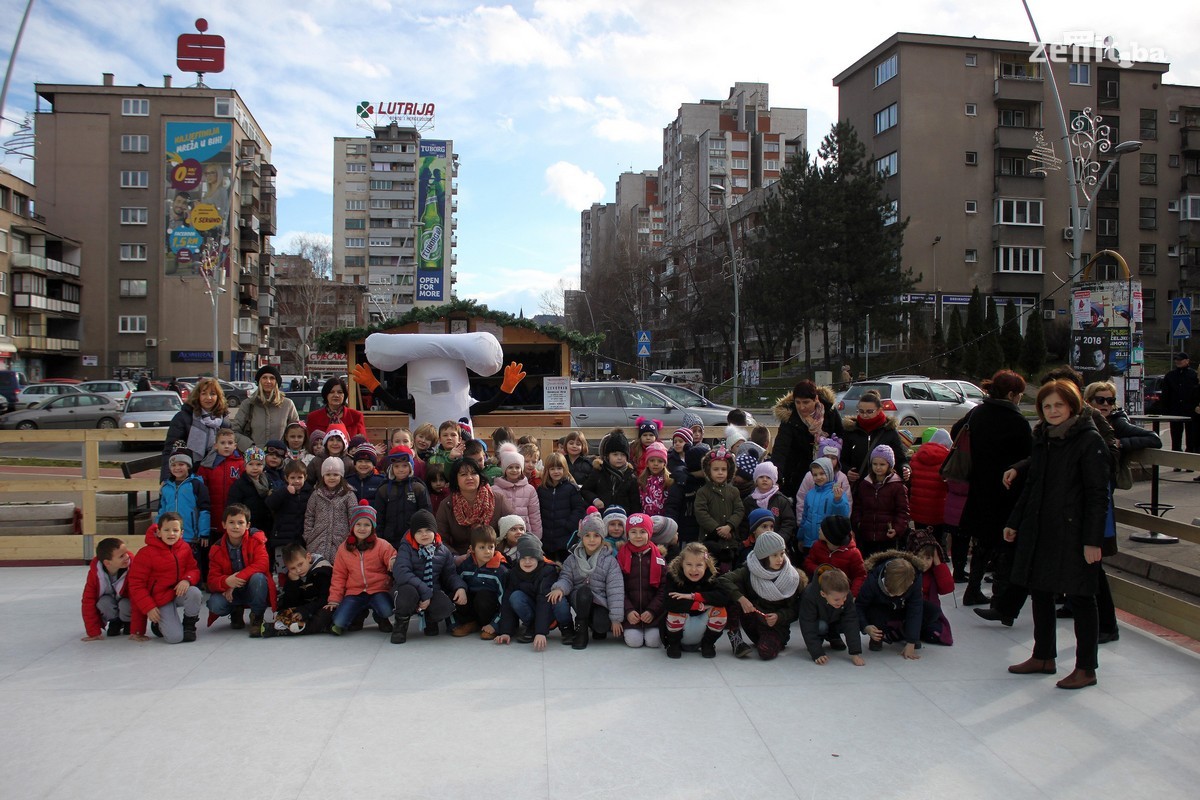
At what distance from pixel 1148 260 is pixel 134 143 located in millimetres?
67805

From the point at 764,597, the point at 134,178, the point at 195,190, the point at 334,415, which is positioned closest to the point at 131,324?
the point at 134,178

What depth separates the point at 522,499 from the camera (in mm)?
6824

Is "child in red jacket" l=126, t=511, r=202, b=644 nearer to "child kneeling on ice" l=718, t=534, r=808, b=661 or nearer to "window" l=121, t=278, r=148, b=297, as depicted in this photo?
"child kneeling on ice" l=718, t=534, r=808, b=661

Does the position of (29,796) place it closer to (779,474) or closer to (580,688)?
(580,688)

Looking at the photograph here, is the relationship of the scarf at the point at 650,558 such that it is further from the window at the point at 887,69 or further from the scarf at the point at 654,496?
the window at the point at 887,69

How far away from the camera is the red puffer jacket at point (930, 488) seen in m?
6.91

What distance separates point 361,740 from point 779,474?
4.31 m

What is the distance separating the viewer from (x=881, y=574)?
564 cm

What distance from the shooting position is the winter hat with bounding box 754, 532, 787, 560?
218 inches

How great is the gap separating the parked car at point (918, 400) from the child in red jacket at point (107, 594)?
19.7 meters

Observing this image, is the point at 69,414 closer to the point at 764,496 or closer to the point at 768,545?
the point at 764,496

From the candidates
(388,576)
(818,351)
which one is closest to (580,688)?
(388,576)

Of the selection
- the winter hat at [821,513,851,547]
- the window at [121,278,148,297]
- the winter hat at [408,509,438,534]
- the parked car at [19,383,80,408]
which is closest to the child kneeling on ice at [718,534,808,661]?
the winter hat at [821,513,851,547]

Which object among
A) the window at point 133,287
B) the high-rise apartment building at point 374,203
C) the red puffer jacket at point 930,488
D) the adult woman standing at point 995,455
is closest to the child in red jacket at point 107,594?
the red puffer jacket at point 930,488
